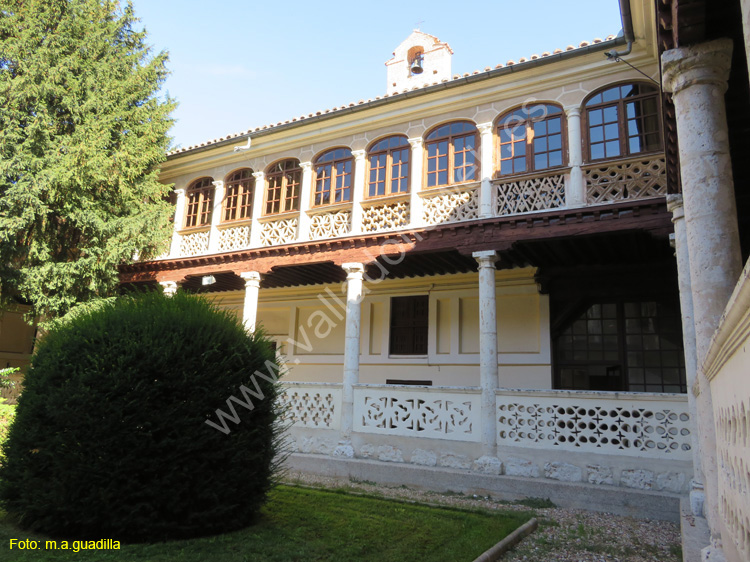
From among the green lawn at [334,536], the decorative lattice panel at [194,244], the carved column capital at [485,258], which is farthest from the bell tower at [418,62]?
the green lawn at [334,536]

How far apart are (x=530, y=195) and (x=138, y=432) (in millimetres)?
7632

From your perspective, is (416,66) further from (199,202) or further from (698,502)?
(698,502)

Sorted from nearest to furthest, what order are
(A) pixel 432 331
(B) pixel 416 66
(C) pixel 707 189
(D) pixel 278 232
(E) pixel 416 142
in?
(C) pixel 707 189 < (E) pixel 416 142 < (D) pixel 278 232 < (A) pixel 432 331 < (B) pixel 416 66

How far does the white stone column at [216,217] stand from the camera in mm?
13141

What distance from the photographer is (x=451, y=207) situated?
10453mm

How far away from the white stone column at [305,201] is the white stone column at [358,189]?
1188 mm

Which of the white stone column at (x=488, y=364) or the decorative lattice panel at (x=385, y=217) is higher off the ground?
the decorative lattice panel at (x=385, y=217)

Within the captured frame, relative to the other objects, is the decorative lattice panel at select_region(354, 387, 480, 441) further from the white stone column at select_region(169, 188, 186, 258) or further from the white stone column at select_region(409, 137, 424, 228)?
the white stone column at select_region(169, 188, 186, 258)

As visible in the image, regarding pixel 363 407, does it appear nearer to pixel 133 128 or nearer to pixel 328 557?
pixel 328 557

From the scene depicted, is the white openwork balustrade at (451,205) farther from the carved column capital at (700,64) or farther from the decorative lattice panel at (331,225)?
the carved column capital at (700,64)

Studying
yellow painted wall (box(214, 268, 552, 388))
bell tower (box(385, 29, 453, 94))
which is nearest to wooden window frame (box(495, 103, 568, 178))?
yellow painted wall (box(214, 268, 552, 388))

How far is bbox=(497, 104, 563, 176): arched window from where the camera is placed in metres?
10.0

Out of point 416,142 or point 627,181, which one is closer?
point 627,181

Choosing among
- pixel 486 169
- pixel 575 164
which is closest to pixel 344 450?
pixel 486 169
